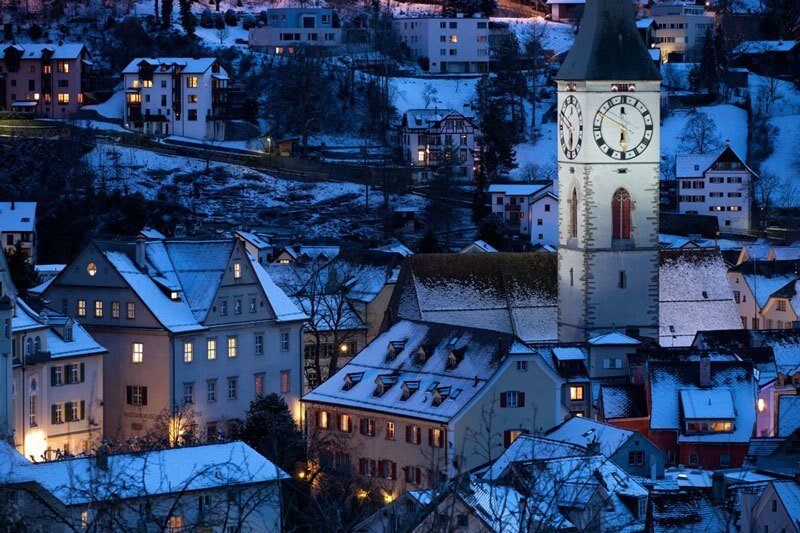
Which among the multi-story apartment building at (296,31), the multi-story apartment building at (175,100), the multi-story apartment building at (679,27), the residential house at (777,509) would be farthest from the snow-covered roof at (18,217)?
the residential house at (777,509)

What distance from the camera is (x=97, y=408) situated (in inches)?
2803

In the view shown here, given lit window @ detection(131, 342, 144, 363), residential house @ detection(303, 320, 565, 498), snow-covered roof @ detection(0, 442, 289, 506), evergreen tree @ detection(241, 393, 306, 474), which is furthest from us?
lit window @ detection(131, 342, 144, 363)

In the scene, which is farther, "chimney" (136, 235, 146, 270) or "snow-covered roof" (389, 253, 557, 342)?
"snow-covered roof" (389, 253, 557, 342)

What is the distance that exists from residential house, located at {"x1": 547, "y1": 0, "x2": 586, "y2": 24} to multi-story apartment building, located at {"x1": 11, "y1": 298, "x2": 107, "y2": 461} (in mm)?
116484

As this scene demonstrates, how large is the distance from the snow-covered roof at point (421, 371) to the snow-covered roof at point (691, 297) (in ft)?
46.9

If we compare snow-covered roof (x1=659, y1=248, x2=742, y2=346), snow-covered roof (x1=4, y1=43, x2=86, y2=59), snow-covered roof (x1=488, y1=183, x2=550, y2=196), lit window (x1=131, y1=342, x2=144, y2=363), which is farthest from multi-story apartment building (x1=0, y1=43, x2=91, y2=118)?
lit window (x1=131, y1=342, x2=144, y2=363)

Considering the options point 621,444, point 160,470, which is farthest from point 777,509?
point 160,470

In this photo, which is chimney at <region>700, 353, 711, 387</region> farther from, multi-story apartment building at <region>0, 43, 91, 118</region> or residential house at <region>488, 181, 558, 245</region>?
multi-story apartment building at <region>0, 43, 91, 118</region>

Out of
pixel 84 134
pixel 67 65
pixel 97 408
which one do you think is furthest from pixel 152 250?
pixel 67 65

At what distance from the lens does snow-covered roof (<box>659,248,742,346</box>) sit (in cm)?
8488

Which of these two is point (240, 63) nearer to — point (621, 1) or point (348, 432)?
point (621, 1)

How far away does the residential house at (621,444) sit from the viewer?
6319cm

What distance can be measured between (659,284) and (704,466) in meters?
14.0

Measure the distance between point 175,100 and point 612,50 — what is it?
7025 cm
